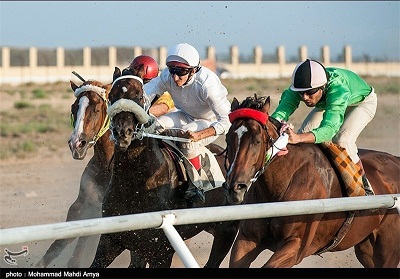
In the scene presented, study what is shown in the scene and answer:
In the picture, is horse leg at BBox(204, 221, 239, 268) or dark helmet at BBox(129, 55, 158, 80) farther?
dark helmet at BBox(129, 55, 158, 80)

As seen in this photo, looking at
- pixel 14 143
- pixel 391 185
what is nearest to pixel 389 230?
pixel 391 185

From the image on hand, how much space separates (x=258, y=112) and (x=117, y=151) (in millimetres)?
1234

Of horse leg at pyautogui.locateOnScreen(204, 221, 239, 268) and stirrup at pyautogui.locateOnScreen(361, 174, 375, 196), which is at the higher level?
stirrup at pyautogui.locateOnScreen(361, 174, 375, 196)

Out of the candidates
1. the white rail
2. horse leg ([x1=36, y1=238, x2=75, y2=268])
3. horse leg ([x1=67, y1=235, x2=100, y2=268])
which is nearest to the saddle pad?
the white rail

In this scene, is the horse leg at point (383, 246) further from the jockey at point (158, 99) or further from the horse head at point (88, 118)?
the horse head at point (88, 118)

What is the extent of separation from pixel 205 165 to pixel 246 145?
1.55 metres

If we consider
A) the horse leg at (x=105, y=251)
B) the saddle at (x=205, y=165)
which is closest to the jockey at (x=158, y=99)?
the saddle at (x=205, y=165)

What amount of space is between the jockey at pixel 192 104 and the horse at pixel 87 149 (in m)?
0.49

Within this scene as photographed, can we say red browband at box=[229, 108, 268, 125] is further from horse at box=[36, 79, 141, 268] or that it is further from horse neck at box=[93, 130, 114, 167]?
horse neck at box=[93, 130, 114, 167]

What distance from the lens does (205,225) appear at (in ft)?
25.4

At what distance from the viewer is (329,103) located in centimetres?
707

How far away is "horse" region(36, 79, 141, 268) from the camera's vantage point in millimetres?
7684

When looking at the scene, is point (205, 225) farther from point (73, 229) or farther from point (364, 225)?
point (73, 229)

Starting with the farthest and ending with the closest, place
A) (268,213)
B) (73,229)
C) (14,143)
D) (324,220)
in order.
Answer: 1. (14,143)
2. (324,220)
3. (268,213)
4. (73,229)
